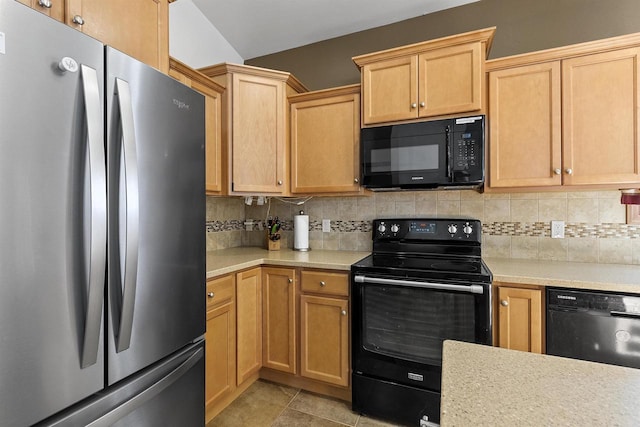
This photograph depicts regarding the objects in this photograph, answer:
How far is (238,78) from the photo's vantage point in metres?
2.20

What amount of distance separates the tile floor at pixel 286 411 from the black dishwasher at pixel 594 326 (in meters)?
1.08

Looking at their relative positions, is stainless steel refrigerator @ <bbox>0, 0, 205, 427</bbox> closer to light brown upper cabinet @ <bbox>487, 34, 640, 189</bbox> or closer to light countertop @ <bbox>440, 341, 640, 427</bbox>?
light countertop @ <bbox>440, 341, 640, 427</bbox>

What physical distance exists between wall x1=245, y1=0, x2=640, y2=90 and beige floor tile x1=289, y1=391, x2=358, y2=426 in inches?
97.0

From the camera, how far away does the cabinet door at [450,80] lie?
6.12 ft

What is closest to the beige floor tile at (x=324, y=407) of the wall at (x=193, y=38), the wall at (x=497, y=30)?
the wall at (x=497, y=30)

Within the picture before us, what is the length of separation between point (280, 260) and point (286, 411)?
954 millimetres

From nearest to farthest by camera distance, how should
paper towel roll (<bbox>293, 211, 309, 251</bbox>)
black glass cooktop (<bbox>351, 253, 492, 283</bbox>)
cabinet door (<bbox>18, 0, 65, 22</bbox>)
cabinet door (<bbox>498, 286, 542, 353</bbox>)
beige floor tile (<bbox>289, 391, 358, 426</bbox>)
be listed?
cabinet door (<bbox>18, 0, 65, 22</bbox>) < cabinet door (<bbox>498, 286, 542, 353</bbox>) < black glass cooktop (<bbox>351, 253, 492, 283</bbox>) < beige floor tile (<bbox>289, 391, 358, 426</bbox>) < paper towel roll (<bbox>293, 211, 309, 251</bbox>)

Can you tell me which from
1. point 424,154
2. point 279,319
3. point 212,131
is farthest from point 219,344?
point 424,154

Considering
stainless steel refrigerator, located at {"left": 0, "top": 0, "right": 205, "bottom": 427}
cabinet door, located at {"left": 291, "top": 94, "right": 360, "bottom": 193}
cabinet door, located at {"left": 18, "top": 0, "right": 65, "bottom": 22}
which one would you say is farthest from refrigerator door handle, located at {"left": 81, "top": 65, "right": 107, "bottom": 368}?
cabinet door, located at {"left": 291, "top": 94, "right": 360, "bottom": 193}

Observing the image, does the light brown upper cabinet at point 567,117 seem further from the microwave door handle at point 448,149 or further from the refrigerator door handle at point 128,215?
the refrigerator door handle at point 128,215

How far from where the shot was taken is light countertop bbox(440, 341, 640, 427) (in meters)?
0.48

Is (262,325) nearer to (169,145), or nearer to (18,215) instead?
(169,145)

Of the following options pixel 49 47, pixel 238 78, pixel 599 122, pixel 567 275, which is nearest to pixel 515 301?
pixel 567 275

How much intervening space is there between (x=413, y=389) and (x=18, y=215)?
1907 mm
